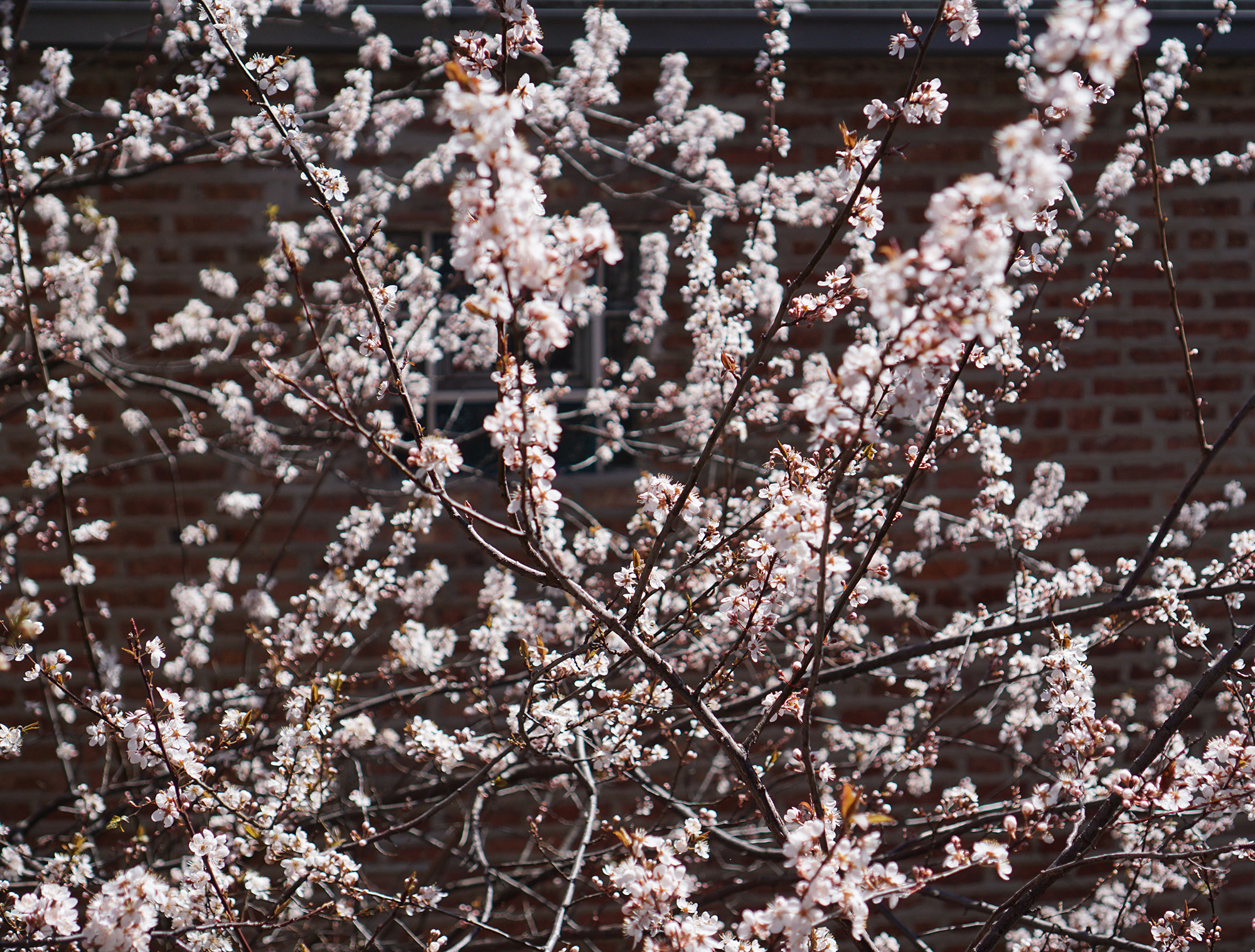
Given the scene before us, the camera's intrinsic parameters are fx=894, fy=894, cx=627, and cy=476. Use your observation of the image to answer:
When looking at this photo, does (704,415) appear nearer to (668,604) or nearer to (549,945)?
(668,604)

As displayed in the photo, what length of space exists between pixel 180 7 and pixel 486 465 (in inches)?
59.3

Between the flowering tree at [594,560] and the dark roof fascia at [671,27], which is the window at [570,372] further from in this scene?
the dark roof fascia at [671,27]

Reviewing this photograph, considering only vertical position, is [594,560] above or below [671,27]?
below

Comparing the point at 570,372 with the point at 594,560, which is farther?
the point at 570,372

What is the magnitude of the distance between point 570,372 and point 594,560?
29.3 inches

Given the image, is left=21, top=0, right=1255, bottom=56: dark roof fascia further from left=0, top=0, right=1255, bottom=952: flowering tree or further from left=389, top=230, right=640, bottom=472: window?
left=389, top=230, right=640, bottom=472: window

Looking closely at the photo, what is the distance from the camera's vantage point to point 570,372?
294 centimetres

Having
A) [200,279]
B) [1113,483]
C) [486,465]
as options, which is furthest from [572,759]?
[1113,483]

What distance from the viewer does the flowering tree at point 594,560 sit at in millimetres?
1064

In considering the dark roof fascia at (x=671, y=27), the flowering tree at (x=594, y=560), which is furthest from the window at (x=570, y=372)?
the dark roof fascia at (x=671, y=27)

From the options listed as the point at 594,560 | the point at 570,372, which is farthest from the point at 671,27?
the point at 594,560

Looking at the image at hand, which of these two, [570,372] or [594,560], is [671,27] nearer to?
[570,372]

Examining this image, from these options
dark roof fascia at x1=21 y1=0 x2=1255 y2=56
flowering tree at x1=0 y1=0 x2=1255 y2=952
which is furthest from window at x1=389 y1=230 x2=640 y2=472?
dark roof fascia at x1=21 y1=0 x2=1255 y2=56

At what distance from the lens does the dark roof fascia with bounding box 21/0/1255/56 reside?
94.3 inches
